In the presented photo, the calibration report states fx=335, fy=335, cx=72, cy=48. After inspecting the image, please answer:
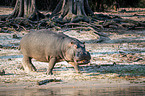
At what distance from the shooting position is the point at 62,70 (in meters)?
9.40

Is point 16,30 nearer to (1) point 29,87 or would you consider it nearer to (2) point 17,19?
(2) point 17,19

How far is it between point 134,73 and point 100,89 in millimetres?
2036

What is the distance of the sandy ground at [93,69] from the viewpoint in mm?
7504

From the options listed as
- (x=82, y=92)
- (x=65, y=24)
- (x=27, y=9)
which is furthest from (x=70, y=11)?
(x=82, y=92)

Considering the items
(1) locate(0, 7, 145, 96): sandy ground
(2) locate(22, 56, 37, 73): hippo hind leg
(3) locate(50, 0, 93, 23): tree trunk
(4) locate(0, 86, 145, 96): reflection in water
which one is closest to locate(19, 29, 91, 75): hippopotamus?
(2) locate(22, 56, 37, 73): hippo hind leg

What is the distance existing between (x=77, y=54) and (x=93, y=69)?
1523 mm

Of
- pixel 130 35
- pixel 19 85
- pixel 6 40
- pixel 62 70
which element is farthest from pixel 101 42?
pixel 19 85

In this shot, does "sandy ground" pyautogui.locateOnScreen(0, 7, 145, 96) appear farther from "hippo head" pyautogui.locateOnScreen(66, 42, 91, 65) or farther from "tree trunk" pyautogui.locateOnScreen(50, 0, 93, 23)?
"tree trunk" pyautogui.locateOnScreen(50, 0, 93, 23)

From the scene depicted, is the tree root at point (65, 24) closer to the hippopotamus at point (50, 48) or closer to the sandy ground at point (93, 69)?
the sandy ground at point (93, 69)

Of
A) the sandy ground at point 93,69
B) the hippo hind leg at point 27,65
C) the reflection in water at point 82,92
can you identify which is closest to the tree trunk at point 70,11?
the sandy ground at point 93,69

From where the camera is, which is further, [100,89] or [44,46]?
[44,46]

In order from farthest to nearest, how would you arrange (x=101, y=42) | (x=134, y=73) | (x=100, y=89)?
1. (x=101, y=42)
2. (x=134, y=73)
3. (x=100, y=89)

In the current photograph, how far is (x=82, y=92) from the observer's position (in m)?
6.67

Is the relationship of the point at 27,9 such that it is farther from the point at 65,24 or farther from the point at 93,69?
the point at 93,69
